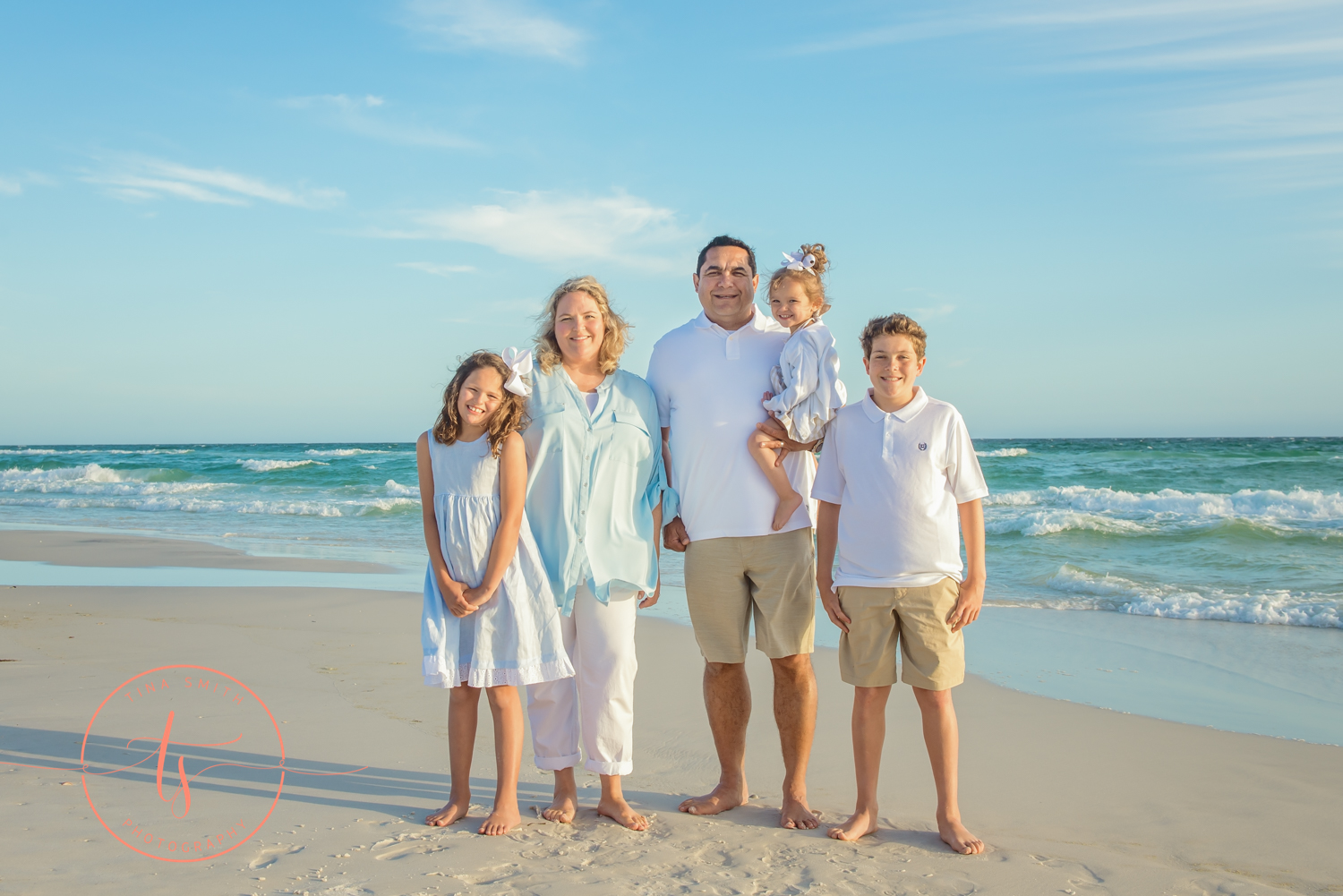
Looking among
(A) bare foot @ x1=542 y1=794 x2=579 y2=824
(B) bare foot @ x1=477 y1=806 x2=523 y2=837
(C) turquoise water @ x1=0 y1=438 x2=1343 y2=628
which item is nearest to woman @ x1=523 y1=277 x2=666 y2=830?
(A) bare foot @ x1=542 y1=794 x2=579 y2=824

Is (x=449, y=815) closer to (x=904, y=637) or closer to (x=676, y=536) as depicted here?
(x=676, y=536)

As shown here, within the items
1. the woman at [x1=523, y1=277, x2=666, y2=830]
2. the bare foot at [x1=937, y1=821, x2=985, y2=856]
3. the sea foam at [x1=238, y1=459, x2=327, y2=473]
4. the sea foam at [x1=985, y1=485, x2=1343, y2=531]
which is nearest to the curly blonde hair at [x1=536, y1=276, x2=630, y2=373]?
the woman at [x1=523, y1=277, x2=666, y2=830]

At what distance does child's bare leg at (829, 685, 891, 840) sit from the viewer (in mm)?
3078

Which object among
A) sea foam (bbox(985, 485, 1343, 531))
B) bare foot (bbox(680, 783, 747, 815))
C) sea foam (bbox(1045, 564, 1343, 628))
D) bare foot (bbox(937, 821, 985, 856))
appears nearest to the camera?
bare foot (bbox(937, 821, 985, 856))

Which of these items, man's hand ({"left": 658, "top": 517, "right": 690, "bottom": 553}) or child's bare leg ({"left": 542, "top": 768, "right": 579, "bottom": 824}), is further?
man's hand ({"left": 658, "top": 517, "right": 690, "bottom": 553})

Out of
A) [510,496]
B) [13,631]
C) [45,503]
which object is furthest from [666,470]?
[45,503]

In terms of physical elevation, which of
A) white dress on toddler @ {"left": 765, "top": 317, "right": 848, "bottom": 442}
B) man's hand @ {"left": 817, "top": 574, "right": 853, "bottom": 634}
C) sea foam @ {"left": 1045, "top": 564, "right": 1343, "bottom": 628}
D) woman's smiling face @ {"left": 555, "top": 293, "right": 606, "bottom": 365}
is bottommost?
sea foam @ {"left": 1045, "top": 564, "right": 1343, "bottom": 628}

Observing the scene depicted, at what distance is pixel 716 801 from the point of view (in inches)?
128

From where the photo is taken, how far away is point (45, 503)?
58.5ft

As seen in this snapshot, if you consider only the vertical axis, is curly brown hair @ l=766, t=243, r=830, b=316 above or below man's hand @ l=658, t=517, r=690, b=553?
above

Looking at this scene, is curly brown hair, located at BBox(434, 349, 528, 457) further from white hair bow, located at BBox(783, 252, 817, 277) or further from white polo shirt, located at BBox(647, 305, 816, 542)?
white hair bow, located at BBox(783, 252, 817, 277)

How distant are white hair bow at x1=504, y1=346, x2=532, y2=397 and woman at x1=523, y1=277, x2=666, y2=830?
0.08 metres

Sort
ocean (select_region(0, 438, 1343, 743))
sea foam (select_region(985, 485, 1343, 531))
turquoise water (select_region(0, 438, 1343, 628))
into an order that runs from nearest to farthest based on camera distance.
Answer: ocean (select_region(0, 438, 1343, 743)) → turquoise water (select_region(0, 438, 1343, 628)) → sea foam (select_region(985, 485, 1343, 531))

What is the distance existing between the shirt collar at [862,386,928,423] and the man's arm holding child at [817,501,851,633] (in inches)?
14.3
